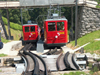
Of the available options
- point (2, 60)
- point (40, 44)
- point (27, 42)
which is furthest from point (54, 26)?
point (27, 42)

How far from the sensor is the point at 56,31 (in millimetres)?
15992

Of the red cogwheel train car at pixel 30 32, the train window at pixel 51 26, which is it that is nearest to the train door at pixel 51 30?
the train window at pixel 51 26

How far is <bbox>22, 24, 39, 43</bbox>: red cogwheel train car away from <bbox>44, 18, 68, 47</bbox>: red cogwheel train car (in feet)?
19.3

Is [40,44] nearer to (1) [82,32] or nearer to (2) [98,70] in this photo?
(2) [98,70]

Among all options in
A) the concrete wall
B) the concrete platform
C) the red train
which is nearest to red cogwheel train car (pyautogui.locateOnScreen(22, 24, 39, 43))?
the concrete platform

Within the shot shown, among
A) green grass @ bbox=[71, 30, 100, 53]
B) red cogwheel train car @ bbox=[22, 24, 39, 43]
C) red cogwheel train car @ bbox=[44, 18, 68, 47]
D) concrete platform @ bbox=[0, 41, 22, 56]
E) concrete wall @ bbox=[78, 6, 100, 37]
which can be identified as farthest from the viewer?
concrete wall @ bbox=[78, 6, 100, 37]

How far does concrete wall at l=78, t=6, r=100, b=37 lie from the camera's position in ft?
81.3

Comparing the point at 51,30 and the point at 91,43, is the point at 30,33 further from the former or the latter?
the point at 91,43

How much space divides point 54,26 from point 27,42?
7.77 metres

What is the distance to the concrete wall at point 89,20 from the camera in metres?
24.8

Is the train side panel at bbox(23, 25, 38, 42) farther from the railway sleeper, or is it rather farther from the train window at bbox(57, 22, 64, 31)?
the railway sleeper

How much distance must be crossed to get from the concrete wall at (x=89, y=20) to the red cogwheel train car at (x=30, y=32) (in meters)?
6.62

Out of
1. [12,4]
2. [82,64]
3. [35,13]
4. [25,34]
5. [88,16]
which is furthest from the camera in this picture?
[35,13]

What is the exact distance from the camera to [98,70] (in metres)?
7.94
